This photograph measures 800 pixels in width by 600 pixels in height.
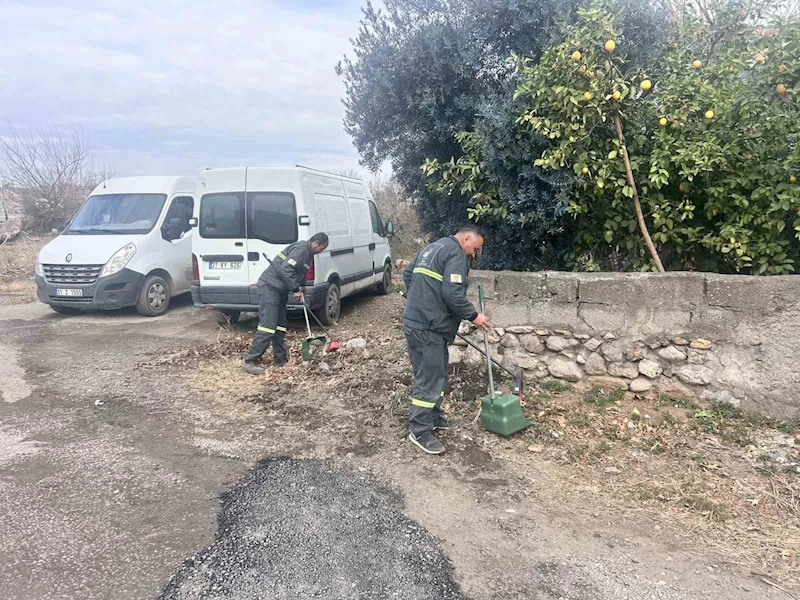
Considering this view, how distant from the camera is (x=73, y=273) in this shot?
9227 mm

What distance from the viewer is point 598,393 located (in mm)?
5094

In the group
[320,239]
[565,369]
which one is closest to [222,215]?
[320,239]

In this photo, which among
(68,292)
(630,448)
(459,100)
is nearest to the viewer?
(630,448)

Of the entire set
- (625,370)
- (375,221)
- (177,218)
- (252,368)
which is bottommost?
(252,368)

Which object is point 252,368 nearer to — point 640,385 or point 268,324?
point 268,324

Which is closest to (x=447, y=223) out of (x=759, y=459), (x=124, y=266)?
(x=759, y=459)

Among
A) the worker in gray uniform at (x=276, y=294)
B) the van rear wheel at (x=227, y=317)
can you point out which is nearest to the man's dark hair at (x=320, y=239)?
the worker in gray uniform at (x=276, y=294)

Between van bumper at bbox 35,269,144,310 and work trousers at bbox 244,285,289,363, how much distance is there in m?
3.86

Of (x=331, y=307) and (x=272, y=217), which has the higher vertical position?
(x=272, y=217)

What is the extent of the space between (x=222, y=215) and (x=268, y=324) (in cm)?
226

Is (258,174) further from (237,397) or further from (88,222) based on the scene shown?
(88,222)

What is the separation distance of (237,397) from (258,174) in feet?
11.5

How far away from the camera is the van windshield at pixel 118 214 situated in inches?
386

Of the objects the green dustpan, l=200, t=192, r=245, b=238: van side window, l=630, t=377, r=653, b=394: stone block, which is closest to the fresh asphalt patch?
the green dustpan
